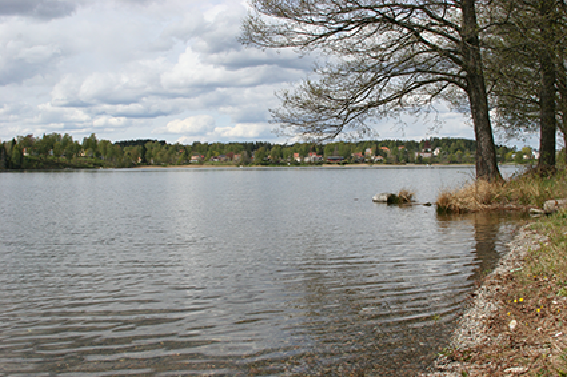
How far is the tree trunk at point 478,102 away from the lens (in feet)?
65.4

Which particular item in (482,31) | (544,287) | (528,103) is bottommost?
(544,287)

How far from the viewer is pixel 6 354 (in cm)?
671

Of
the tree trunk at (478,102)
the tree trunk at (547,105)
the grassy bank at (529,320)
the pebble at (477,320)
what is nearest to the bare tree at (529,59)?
the tree trunk at (547,105)

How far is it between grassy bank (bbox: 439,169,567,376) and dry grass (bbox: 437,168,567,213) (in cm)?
858

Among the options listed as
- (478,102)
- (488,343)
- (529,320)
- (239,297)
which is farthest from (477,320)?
(478,102)

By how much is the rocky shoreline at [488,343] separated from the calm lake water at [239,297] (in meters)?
0.33

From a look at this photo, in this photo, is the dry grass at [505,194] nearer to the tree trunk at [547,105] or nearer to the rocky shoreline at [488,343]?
the tree trunk at [547,105]

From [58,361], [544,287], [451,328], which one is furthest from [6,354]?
[544,287]

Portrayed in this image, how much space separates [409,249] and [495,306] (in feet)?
21.6

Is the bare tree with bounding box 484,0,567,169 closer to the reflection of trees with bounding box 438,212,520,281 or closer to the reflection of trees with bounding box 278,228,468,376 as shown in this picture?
the reflection of trees with bounding box 438,212,520,281

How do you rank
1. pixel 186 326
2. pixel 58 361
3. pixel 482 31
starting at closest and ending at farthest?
pixel 58 361
pixel 186 326
pixel 482 31

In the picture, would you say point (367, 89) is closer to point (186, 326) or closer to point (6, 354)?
point (186, 326)

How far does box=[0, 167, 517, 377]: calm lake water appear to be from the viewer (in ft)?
21.1

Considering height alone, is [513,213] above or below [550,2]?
below
